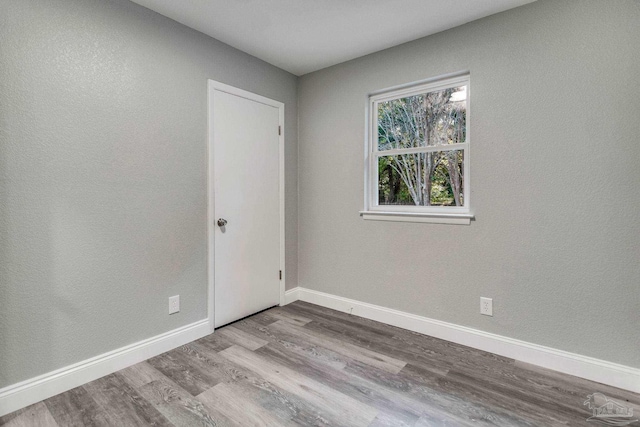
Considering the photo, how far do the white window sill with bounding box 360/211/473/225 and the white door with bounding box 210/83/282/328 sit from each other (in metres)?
0.99

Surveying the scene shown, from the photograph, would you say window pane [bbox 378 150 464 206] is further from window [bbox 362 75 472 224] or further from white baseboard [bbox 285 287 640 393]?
white baseboard [bbox 285 287 640 393]

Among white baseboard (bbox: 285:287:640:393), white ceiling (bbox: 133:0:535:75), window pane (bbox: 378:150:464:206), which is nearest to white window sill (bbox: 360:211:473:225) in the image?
window pane (bbox: 378:150:464:206)

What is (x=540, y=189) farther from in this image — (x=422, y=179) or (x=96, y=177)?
(x=96, y=177)

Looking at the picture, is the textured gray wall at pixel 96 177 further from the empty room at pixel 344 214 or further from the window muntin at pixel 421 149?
the window muntin at pixel 421 149


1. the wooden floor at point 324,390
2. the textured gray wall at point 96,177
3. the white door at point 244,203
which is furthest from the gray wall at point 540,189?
the textured gray wall at point 96,177

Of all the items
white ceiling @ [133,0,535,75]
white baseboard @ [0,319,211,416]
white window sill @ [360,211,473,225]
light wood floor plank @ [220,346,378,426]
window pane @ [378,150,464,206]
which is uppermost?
white ceiling @ [133,0,535,75]

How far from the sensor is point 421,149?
2676 mm

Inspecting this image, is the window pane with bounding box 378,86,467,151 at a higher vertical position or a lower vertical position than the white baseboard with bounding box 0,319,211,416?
higher

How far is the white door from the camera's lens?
8.80 ft

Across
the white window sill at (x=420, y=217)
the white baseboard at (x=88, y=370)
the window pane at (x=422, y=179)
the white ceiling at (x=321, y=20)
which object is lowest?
the white baseboard at (x=88, y=370)

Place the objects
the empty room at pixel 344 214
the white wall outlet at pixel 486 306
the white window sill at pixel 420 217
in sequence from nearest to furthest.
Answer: the empty room at pixel 344 214, the white wall outlet at pixel 486 306, the white window sill at pixel 420 217

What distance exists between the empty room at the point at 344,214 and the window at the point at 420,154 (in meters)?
0.02

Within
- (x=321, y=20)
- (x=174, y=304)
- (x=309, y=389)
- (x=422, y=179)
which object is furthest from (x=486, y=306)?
(x=321, y=20)

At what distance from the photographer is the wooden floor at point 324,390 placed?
1.62 meters
